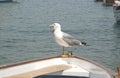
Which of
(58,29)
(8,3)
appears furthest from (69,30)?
(8,3)

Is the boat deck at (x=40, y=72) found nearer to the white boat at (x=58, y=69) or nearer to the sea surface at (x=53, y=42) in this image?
the white boat at (x=58, y=69)

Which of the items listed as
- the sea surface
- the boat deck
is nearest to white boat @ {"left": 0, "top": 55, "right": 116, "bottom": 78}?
the boat deck

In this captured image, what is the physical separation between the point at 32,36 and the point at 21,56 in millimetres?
10041

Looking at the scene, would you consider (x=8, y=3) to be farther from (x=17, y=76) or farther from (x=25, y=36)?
(x=17, y=76)

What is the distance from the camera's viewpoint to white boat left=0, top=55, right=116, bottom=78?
9.76 m

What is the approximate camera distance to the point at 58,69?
32.4ft

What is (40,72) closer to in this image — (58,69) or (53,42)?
(58,69)

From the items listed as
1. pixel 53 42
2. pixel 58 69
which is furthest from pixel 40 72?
pixel 53 42

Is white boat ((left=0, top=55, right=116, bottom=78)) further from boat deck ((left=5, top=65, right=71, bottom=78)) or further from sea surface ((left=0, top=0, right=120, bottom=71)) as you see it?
sea surface ((left=0, top=0, right=120, bottom=71))

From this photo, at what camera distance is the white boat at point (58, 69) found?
9.76 m

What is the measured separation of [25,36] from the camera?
3609 centimetres

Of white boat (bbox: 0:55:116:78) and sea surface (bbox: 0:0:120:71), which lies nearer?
white boat (bbox: 0:55:116:78)

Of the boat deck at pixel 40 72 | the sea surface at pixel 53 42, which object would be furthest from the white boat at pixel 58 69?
the sea surface at pixel 53 42

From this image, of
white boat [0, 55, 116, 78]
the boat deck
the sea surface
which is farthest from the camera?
the sea surface
